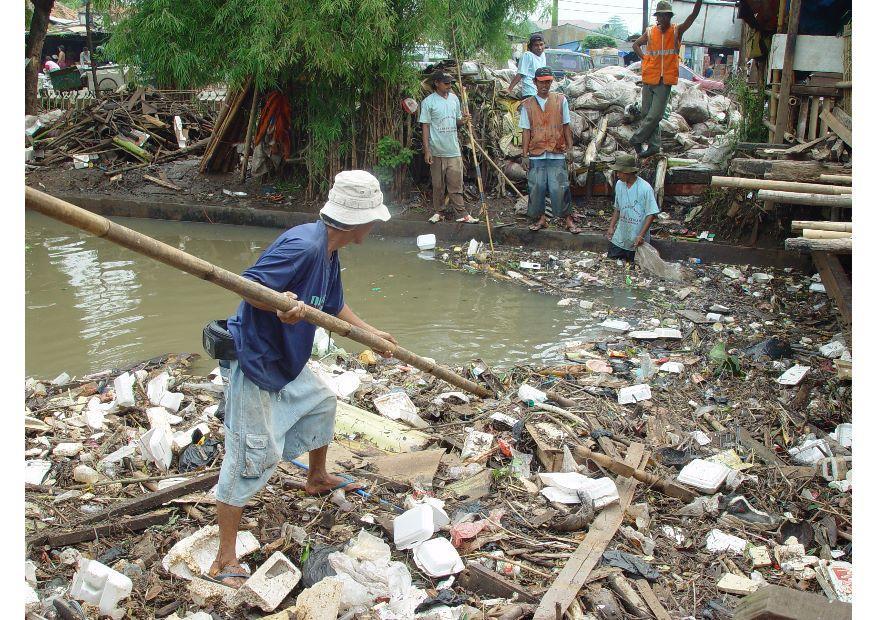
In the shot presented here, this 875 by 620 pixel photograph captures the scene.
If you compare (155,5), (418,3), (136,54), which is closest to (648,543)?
(418,3)

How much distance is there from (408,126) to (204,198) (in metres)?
3.65

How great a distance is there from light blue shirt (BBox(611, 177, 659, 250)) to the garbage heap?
277 centimetres

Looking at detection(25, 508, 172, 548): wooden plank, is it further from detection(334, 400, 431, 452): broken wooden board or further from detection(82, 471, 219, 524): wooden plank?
detection(334, 400, 431, 452): broken wooden board

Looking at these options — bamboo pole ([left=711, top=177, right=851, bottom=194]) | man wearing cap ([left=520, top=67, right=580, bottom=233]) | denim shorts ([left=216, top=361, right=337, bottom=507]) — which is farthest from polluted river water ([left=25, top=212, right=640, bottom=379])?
denim shorts ([left=216, top=361, right=337, bottom=507])

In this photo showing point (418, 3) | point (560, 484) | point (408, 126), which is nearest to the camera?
point (560, 484)

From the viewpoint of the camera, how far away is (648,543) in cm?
374

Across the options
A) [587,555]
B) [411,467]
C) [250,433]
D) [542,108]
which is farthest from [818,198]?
[542,108]

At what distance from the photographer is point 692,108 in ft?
43.8

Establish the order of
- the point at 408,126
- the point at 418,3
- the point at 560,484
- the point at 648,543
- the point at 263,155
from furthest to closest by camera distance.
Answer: the point at 263,155 → the point at 408,126 → the point at 418,3 → the point at 560,484 → the point at 648,543

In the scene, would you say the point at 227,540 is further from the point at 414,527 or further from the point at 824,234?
the point at 824,234

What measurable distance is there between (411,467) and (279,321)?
1425 mm

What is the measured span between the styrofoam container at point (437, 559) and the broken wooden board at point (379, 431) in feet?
3.86

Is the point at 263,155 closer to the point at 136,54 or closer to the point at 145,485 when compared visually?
the point at 136,54

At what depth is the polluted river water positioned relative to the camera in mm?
6863
